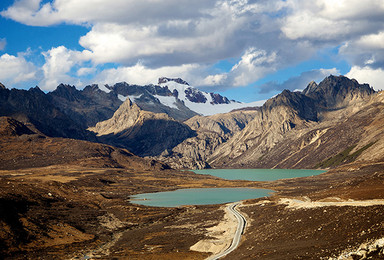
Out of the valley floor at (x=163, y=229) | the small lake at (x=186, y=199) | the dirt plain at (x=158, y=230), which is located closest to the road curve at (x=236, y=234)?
the valley floor at (x=163, y=229)

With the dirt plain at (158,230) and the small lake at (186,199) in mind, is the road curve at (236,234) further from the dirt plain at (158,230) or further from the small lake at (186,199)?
the small lake at (186,199)

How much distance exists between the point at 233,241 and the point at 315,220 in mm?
14706

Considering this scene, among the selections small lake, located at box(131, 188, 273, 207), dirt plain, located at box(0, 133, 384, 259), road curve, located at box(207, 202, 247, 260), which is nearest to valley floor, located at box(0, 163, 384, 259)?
dirt plain, located at box(0, 133, 384, 259)

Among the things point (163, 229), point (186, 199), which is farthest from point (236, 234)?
point (186, 199)

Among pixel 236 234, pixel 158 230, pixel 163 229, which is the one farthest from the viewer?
pixel 163 229

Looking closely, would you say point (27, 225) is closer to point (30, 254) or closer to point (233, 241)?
point (30, 254)

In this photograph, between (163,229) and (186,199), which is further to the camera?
(186,199)

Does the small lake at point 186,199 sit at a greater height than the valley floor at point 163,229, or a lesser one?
lesser

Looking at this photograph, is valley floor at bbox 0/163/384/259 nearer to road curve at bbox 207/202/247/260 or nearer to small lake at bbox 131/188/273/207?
road curve at bbox 207/202/247/260

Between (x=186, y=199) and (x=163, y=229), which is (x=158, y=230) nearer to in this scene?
(x=163, y=229)

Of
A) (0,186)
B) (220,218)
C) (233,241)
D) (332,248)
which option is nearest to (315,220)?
(233,241)

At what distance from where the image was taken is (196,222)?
95.2 metres

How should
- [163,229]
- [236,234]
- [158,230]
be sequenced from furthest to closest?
1. [163,229]
2. [158,230]
3. [236,234]

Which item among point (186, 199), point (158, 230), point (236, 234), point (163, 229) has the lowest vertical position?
point (186, 199)
